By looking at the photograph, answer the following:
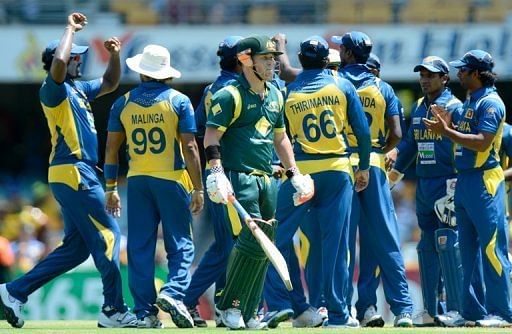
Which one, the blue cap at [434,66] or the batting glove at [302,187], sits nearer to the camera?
the batting glove at [302,187]

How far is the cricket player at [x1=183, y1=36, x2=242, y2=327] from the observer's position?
11.1 metres

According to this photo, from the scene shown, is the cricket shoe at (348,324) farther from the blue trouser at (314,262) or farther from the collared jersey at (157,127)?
the collared jersey at (157,127)

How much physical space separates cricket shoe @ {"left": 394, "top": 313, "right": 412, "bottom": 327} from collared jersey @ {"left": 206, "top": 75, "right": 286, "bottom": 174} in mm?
2143

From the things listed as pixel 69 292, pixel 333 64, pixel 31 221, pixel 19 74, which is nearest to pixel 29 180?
pixel 19 74

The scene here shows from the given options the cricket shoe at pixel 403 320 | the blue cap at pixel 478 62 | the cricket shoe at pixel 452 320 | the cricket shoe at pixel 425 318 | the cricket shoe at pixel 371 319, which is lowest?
the cricket shoe at pixel 425 318

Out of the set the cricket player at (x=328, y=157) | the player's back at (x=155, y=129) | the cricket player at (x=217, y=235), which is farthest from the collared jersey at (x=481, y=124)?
the player's back at (x=155, y=129)

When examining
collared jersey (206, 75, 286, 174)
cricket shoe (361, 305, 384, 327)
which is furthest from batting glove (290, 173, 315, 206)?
cricket shoe (361, 305, 384, 327)

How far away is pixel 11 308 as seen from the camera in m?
11.9

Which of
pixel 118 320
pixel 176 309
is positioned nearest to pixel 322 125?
pixel 176 309

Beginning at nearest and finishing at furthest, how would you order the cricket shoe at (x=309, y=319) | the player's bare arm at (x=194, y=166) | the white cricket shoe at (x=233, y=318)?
the white cricket shoe at (x=233, y=318) < the player's bare arm at (x=194, y=166) < the cricket shoe at (x=309, y=319)

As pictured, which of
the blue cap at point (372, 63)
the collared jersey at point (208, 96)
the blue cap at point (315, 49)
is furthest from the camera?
the blue cap at point (372, 63)

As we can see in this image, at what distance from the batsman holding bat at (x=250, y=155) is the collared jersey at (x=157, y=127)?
71 centimetres

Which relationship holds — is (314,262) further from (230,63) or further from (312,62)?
(230,63)

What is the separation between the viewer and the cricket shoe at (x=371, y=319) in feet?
41.2
